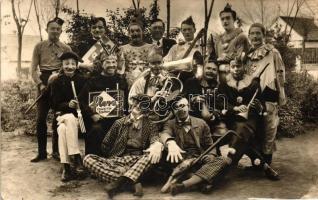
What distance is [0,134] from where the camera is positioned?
15.8ft

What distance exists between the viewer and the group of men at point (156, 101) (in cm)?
437

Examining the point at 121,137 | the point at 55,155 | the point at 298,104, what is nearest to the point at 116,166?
the point at 121,137

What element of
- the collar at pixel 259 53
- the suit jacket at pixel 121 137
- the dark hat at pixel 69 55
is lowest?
the suit jacket at pixel 121 137

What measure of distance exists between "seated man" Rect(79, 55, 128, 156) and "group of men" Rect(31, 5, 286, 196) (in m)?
0.01

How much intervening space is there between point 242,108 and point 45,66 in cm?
229

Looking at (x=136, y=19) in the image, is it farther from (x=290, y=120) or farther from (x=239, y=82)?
(x=290, y=120)

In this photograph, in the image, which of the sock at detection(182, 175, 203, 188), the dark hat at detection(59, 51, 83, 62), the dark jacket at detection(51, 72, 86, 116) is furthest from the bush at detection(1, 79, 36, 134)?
the sock at detection(182, 175, 203, 188)

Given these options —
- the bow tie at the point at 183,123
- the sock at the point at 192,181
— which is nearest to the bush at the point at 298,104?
the bow tie at the point at 183,123

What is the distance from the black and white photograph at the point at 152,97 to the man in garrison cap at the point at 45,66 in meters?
0.01

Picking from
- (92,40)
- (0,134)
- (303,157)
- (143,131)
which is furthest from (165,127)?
(0,134)

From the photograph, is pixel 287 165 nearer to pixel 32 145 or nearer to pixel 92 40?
pixel 92 40

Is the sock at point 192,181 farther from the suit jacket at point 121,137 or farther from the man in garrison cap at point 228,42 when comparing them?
the man in garrison cap at point 228,42

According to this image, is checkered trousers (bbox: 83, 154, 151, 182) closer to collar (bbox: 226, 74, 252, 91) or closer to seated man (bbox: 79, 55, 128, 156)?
seated man (bbox: 79, 55, 128, 156)

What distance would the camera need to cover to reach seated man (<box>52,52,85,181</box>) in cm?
443
